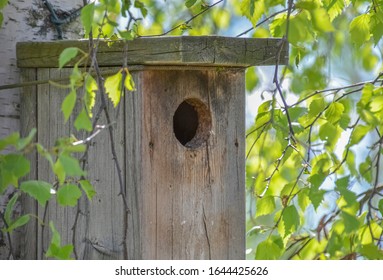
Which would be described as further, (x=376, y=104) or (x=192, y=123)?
(x=192, y=123)

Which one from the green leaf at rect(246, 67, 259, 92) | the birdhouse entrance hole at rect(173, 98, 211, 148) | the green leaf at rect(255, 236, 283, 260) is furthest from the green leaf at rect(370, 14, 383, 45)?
the green leaf at rect(246, 67, 259, 92)

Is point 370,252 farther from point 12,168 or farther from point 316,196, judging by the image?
point 12,168

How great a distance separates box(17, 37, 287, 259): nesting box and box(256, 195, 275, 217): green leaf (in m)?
0.04

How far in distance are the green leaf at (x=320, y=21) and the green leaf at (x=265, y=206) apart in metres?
0.72

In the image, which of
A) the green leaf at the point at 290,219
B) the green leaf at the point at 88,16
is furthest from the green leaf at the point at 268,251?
the green leaf at the point at 88,16

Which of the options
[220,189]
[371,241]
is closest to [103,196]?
[220,189]

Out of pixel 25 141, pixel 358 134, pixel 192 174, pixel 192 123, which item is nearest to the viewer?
pixel 25 141

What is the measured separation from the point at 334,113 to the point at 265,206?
0.98 ft

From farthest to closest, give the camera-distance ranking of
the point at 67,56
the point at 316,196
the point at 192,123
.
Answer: the point at 192,123
the point at 316,196
the point at 67,56

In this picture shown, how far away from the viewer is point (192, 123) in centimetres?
231

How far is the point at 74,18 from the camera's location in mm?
2457

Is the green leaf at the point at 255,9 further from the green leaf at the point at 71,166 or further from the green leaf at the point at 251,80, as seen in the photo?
the green leaf at the point at 251,80

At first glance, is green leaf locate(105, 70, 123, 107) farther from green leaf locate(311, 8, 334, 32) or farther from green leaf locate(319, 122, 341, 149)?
green leaf locate(319, 122, 341, 149)

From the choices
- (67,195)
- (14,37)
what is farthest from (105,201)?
(14,37)
